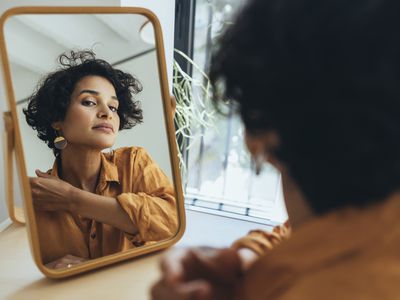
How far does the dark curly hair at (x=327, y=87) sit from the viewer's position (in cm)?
30

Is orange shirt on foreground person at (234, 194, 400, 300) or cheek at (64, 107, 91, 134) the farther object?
cheek at (64, 107, 91, 134)

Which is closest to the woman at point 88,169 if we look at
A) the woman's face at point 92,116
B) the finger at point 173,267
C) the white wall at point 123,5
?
the woman's face at point 92,116

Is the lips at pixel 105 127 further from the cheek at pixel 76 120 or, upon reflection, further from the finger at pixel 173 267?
the finger at pixel 173 267

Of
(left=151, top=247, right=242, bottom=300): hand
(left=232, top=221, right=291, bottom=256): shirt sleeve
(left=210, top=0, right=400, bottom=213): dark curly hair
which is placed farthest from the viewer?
(left=232, top=221, right=291, bottom=256): shirt sleeve

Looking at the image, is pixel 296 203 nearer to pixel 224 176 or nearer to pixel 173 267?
pixel 173 267

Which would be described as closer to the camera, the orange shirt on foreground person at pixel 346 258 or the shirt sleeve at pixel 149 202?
the orange shirt on foreground person at pixel 346 258

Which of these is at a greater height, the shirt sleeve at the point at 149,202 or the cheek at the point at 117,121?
the cheek at the point at 117,121

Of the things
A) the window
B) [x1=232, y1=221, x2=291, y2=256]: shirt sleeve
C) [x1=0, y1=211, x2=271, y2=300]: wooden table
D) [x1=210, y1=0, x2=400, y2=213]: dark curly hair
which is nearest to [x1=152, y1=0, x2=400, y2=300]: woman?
[x1=210, y1=0, x2=400, y2=213]: dark curly hair

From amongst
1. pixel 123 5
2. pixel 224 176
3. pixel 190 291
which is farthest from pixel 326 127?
pixel 224 176

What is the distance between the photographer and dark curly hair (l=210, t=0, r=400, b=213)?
11.9 inches

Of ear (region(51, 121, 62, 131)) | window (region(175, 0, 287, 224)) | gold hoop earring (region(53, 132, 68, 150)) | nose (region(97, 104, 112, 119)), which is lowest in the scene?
window (region(175, 0, 287, 224))

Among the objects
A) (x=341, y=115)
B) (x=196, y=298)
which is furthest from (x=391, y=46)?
(x=196, y=298)

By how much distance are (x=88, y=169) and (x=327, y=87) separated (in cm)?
47

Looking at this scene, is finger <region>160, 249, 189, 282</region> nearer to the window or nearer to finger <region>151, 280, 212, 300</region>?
finger <region>151, 280, 212, 300</region>
